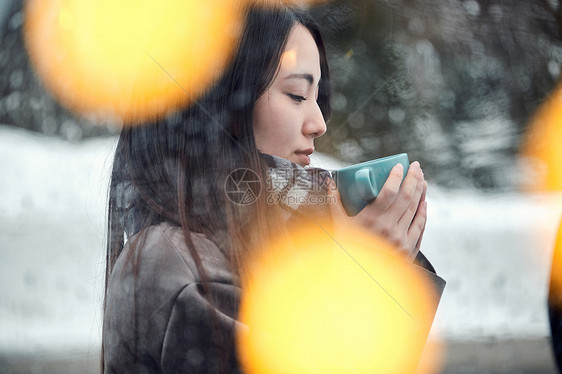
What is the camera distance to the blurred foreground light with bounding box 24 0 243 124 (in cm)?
52

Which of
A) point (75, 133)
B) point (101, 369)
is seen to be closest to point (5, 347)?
point (101, 369)

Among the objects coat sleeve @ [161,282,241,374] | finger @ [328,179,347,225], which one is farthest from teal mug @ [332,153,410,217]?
coat sleeve @ [161,282,241,374]

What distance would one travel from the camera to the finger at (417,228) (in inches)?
20.9

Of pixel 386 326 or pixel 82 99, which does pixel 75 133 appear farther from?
pixel 386 326

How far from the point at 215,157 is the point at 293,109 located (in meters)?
0.09

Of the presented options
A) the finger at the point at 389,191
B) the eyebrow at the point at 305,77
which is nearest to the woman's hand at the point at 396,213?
the finger at the point at 389,191

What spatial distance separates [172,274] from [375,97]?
265 mm

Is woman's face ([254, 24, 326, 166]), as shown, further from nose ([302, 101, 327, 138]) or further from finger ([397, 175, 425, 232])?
finger ([397, 175, 425, 232])

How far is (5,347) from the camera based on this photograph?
1.98 ft

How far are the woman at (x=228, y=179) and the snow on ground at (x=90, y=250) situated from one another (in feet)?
0.11

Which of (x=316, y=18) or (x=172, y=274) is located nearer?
(x=172, y=274)

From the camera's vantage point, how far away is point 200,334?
1.48 ft

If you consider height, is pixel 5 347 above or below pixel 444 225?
below

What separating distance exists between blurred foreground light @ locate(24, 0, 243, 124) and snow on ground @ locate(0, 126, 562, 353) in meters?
0.05
